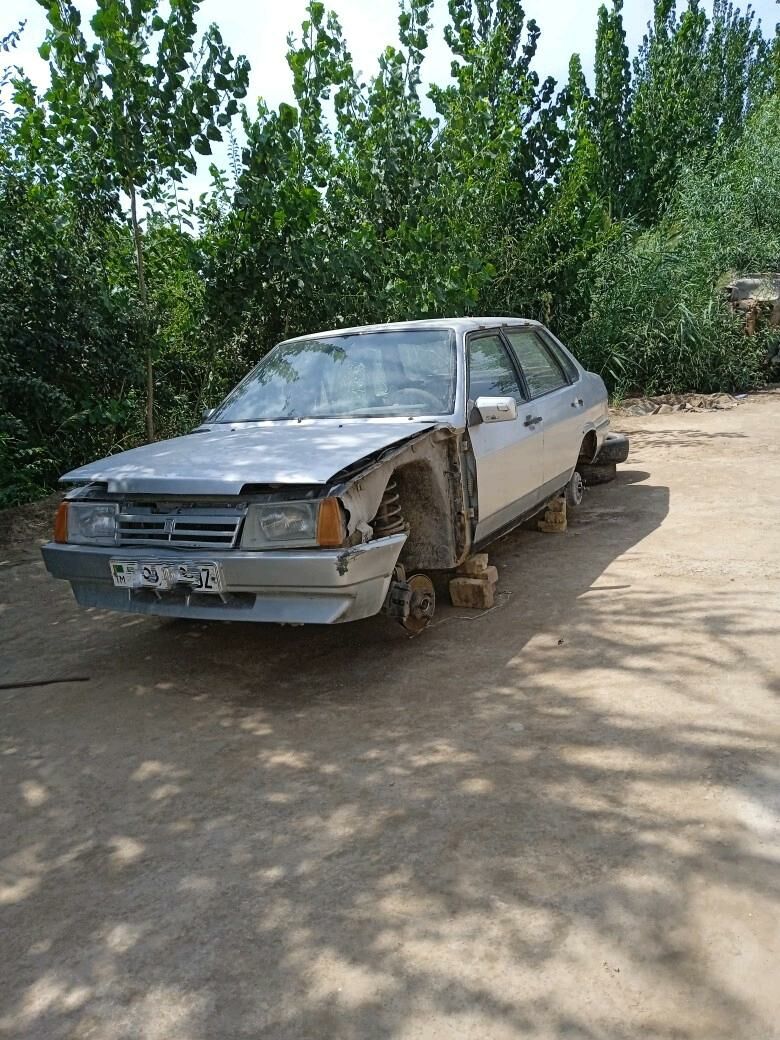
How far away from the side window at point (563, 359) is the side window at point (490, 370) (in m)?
1.02

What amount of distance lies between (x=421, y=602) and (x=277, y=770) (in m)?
1.37

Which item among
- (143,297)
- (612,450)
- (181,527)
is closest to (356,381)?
(181,527)

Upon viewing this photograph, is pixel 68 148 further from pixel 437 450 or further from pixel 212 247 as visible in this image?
pixel 437 450

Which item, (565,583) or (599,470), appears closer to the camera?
(565,583)

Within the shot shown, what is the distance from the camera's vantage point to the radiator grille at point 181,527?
3934mm

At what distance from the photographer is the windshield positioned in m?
5.00

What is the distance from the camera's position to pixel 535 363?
623 centimetres

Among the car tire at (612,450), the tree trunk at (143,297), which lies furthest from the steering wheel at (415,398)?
the tree trunk at (143,297)

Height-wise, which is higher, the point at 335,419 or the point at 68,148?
the point at 68,148

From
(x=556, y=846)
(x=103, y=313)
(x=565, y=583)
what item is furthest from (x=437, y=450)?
(x=103, y=313)

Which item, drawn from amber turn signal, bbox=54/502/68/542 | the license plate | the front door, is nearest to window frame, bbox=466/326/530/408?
the front door

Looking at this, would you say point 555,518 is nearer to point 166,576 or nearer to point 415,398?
point 415,398

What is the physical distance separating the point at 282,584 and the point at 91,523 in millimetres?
1085

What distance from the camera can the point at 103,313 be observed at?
28.3ft
